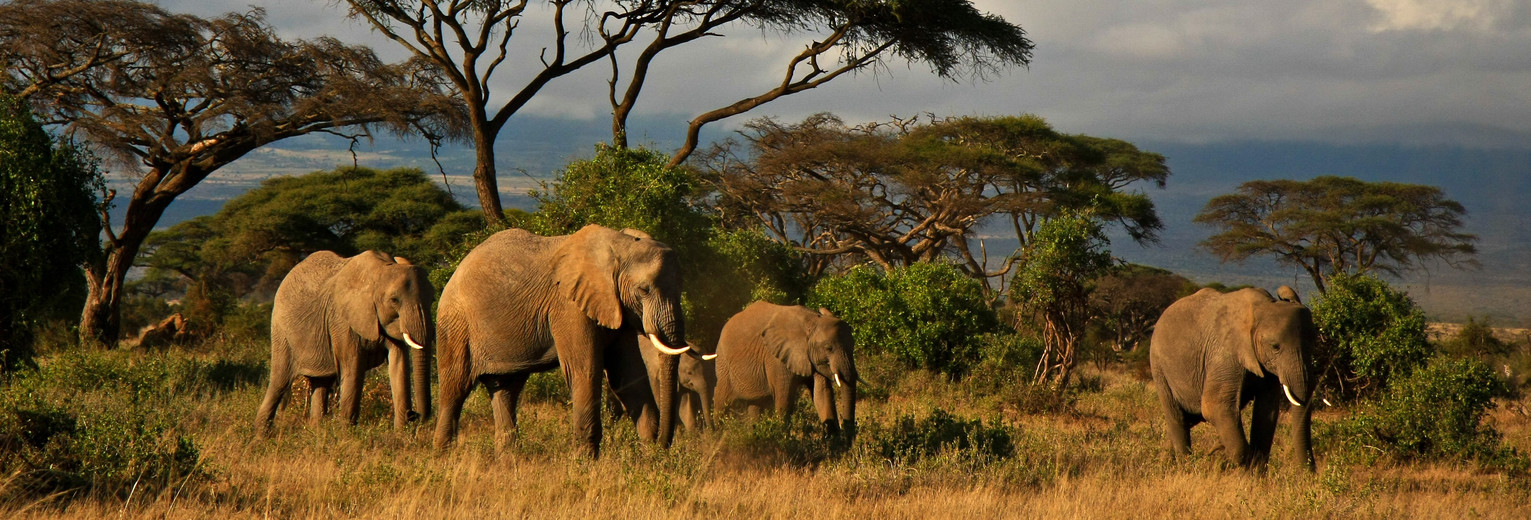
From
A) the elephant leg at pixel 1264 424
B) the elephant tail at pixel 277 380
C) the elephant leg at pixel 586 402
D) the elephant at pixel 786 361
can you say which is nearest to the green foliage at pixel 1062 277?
the elephant at pixel 786 361

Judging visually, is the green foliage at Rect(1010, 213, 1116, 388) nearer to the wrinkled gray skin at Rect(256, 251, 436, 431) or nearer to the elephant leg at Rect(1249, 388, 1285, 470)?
the elephant leg at Rect(1249, 388, 1285, 470)

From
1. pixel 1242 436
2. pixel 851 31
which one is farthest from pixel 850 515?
pixel 851 31

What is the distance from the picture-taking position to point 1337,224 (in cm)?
3756

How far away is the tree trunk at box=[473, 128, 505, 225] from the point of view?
1988 cm

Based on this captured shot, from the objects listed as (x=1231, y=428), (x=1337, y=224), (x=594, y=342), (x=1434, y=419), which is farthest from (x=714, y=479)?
(x=1337, y=224)

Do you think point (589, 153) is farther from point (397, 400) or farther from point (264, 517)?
point (264, 517)

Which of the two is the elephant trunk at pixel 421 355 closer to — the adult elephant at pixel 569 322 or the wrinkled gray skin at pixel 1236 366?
the adult elephant at pixel 569 322

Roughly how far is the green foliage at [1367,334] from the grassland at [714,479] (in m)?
2.60

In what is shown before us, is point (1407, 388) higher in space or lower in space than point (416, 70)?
lower

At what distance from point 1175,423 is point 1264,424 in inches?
30.4

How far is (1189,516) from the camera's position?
25.2 feet

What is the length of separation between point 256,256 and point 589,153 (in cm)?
1660

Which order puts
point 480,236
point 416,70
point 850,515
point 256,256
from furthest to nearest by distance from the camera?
point 256,256
point 416,70
point 480,236
point 850,515

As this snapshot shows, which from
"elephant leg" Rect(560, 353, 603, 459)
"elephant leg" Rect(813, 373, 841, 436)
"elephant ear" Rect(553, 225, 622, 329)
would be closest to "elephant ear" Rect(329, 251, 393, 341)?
"elephant ear" Rect(553, 225, 622, 329)
